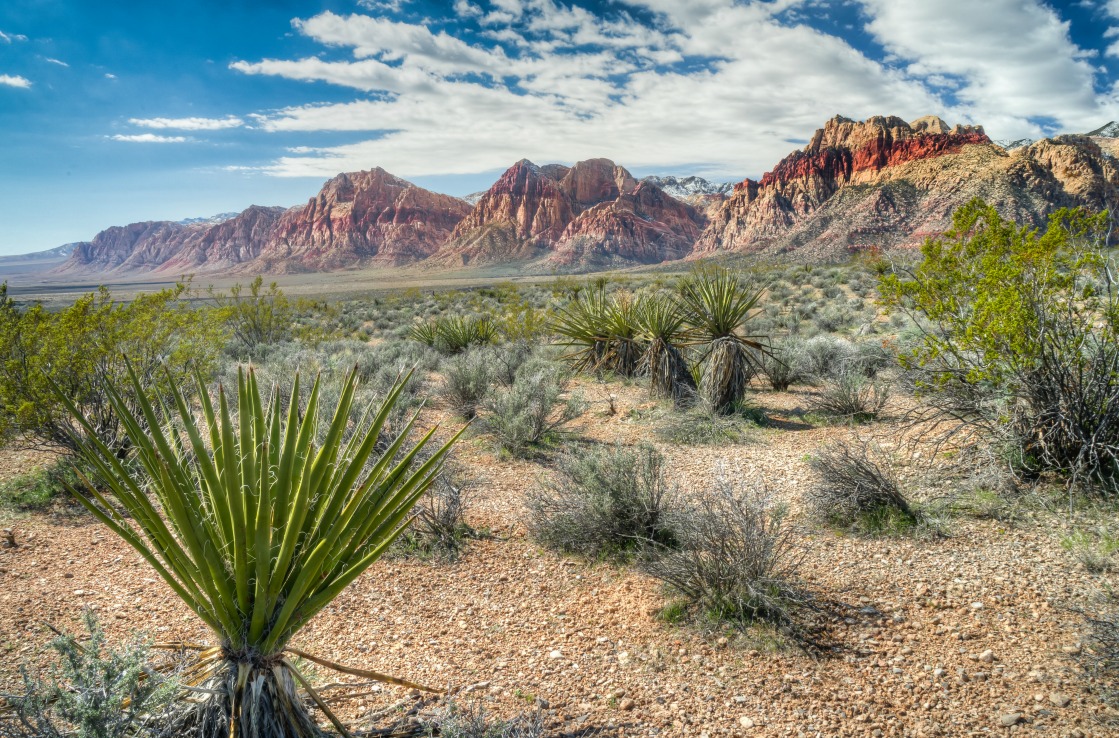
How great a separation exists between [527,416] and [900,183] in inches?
3055

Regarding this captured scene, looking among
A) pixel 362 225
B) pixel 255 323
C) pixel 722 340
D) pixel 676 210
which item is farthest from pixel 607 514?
pixel 362 225

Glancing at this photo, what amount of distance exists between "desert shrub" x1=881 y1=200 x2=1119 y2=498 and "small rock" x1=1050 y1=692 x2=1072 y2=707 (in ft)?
8.10

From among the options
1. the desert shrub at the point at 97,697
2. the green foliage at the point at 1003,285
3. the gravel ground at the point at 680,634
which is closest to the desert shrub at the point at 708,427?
the green foliage at the point at 1003,285

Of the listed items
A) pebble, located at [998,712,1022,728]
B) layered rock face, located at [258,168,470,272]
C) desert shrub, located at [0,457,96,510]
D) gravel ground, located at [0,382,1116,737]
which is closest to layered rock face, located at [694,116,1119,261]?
gravel ground, located at [0,382,1116,737]

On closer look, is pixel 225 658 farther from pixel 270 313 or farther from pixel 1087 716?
pixel 270 313

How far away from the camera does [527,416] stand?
786cm

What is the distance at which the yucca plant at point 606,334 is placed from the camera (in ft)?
35.4

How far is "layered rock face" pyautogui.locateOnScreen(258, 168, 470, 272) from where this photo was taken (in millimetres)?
147750

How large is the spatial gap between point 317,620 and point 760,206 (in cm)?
11924

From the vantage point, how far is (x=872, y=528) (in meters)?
4.73

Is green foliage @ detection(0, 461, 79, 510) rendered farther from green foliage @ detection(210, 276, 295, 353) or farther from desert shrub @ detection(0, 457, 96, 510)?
green foliage @ detection(210, 276, 295, 353)

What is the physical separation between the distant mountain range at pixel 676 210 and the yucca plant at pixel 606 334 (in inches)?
1326

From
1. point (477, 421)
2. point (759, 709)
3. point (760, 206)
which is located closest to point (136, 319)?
point (477, 421)

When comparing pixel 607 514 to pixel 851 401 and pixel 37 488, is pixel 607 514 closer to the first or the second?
pixel 851 401
